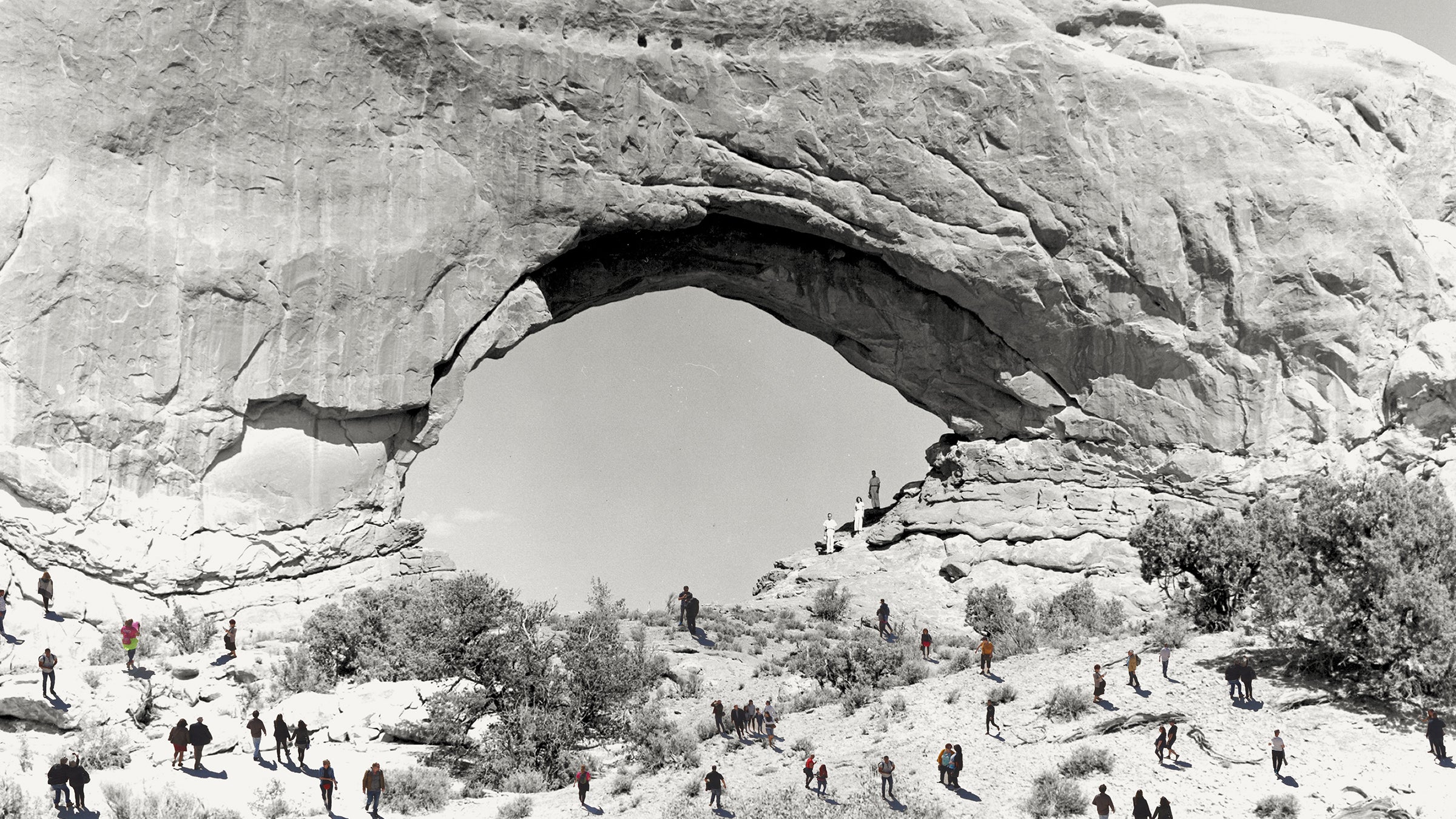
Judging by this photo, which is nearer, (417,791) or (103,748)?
(417,791)

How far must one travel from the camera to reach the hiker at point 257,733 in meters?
19.2

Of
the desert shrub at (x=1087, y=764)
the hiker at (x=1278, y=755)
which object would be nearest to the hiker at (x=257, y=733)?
the desert shrub at (x=1087, y=764)

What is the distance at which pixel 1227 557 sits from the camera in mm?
23672

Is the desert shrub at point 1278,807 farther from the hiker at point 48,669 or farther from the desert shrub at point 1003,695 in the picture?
the hiker at point 48,669

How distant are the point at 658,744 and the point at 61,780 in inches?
314

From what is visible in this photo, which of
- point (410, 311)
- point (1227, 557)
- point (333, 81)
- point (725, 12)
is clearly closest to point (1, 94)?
point (333, 81)

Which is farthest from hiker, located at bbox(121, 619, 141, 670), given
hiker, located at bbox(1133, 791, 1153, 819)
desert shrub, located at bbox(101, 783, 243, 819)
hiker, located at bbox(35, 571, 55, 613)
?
hiker, located at bbox(1133, 791, 1153, 819)

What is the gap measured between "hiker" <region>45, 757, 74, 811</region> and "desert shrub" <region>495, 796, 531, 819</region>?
5331 mm

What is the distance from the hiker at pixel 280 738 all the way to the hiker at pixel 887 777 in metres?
8.42

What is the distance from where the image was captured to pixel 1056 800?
16688 millimetres

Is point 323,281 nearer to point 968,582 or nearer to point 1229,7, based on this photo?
point 968,582

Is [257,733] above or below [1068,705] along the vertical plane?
below

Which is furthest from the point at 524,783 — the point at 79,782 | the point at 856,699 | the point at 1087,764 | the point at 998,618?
the point at 998,618

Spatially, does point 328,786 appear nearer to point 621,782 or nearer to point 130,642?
point 621,782
